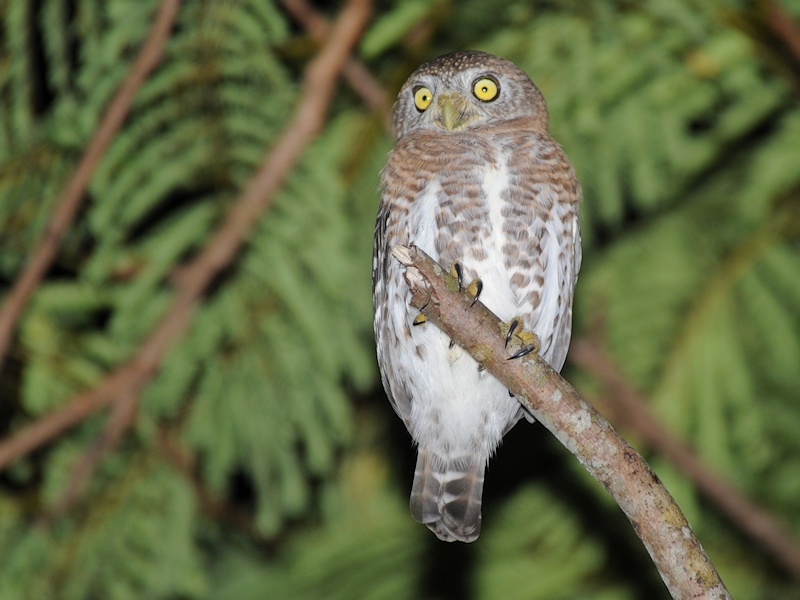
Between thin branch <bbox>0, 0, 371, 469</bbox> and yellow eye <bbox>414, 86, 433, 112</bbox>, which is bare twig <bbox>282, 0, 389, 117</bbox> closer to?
thin branch <bbox>0, 0, 371, 469</bbox>

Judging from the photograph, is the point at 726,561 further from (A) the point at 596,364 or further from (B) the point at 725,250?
(B) the point at 725,250

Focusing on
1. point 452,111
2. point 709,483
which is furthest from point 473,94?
point 709,483

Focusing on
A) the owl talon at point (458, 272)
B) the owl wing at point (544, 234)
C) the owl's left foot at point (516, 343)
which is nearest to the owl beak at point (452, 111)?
the owl wing at point (544, 234)

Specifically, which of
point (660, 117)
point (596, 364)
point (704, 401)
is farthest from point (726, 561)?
point (660, 117)

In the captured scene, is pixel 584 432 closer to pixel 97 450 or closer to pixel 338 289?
pixel 338 289

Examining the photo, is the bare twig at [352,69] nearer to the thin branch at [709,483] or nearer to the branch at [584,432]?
the thin branch at [709,483]

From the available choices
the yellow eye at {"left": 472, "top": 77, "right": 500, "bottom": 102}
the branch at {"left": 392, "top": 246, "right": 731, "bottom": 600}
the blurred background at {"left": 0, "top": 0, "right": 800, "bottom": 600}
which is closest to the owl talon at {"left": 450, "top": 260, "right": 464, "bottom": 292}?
the branch at {"left": 392, "top": 246, "right": 731, "bottom": 600}
